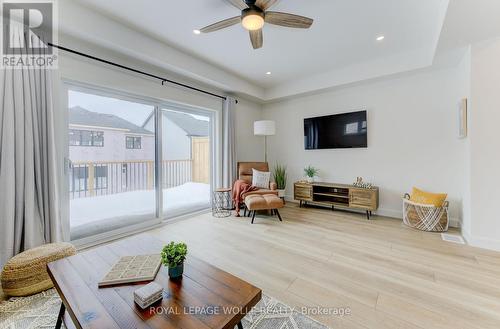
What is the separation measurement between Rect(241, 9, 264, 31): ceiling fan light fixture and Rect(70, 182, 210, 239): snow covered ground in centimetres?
278

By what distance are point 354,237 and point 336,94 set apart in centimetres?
287

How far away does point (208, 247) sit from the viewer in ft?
8.66

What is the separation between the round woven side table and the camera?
13.4ft

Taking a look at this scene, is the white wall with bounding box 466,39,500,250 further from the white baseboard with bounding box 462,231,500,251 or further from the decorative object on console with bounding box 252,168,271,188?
the decorative object on console with bounding box 252,168,271,188

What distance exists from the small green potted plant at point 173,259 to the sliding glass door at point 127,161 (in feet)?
7.11

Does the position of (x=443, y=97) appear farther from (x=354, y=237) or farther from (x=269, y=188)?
(x=269, y=188)

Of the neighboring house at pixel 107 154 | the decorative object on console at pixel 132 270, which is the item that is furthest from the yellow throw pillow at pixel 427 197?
the neighboring house at pixel 107 154

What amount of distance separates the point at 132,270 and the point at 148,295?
0.35 metres

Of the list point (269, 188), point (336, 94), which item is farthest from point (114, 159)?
point (336, 94)

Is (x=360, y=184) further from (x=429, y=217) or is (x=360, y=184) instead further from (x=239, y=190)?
(x=239, y=190)

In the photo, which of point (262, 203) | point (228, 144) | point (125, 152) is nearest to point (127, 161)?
point (125, 152)

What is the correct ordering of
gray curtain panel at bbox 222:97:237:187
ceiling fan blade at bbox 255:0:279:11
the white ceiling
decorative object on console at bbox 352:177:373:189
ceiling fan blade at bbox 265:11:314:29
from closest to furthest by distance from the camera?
ceiling fan blade at bbox 255:0:279:11 < ceiling fan blade at bbox 265:11:314:29 < the white ceiling < decorative object on console at bbox 352:177:373:189 < gray curtain panel at bbox 222:97:237:187

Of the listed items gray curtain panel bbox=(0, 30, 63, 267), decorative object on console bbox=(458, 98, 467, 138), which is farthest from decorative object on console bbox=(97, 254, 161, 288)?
decorative object on console bbox=(458, 98, 467, 138)

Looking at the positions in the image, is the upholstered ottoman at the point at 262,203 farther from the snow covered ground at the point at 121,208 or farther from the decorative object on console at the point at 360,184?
the decorative object on console at the point at 360,184
